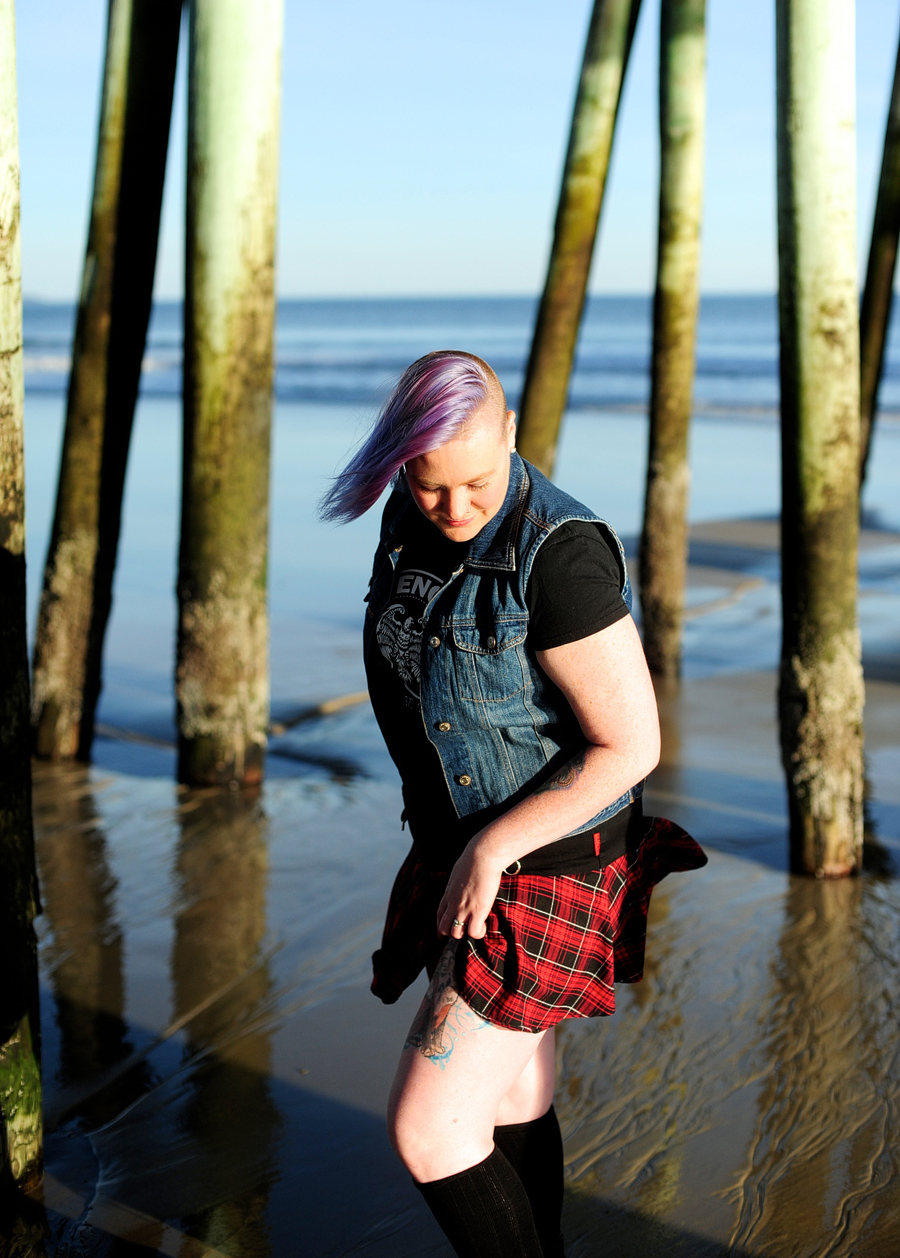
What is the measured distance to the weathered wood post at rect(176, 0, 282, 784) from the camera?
413cm

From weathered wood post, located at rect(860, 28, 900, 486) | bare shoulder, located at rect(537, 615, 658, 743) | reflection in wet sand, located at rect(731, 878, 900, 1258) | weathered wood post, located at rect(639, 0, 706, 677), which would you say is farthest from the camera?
weathered wood post, located at rect(860, 28, 900, 486)

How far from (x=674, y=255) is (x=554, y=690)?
5.18 metres

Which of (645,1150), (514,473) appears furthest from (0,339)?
Answer: (645,1150)

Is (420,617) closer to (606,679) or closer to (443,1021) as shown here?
(606,679)

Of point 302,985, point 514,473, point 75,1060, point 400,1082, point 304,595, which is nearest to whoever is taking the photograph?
point 400,1082

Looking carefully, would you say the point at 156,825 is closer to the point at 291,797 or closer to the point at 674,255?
the point at 291,797

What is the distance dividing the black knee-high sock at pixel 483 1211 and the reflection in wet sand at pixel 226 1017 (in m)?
0.68

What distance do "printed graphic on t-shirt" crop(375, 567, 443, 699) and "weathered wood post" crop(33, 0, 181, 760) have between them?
3350mm

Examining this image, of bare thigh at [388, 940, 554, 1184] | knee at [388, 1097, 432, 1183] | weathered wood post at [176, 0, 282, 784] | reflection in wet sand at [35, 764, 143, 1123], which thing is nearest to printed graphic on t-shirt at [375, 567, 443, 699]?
bare thigh at [388, 940, 554, 1184]

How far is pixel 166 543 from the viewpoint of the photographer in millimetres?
10320

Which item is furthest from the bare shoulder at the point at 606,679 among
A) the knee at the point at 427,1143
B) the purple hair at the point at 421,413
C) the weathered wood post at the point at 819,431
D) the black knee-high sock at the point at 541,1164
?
the weathered wood post at the point at 819,431

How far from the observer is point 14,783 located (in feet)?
7.59

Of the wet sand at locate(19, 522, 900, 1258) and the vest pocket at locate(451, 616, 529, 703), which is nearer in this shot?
the vest pocket at locate(451, 616, 529, 703)

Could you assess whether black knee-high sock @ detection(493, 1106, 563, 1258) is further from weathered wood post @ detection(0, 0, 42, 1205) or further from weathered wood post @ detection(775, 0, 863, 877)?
weathered wood post @ detection(775, 0, 863, 877)
